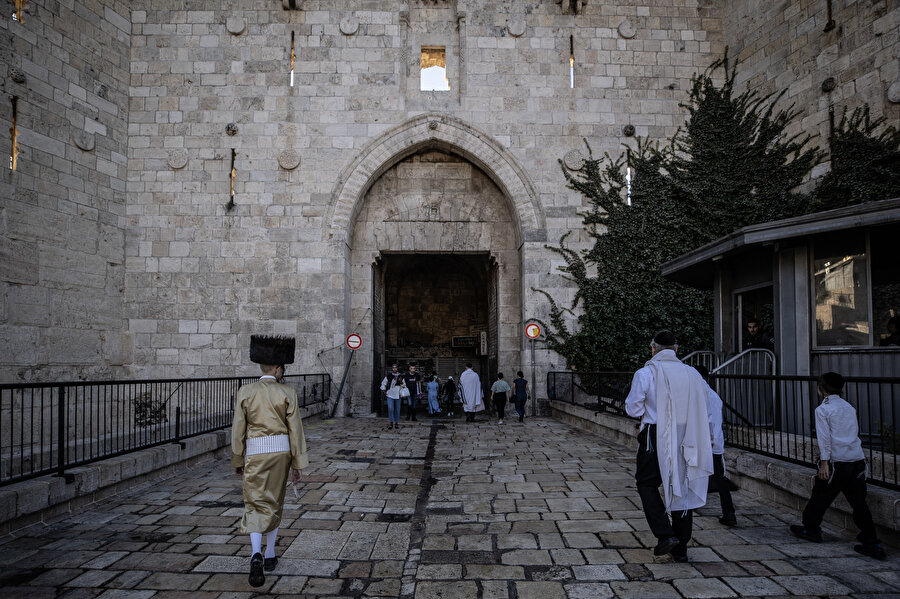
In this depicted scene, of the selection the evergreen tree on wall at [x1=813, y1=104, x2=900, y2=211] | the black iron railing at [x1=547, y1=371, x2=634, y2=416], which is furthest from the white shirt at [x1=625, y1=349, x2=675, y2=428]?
the evergreen tree on wall at [x1=813, y1=104, x2=900, y2=211]

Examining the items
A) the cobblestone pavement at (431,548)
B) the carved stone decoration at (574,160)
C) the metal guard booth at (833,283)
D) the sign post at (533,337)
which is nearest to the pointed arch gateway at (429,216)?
the sign post at (533,337)

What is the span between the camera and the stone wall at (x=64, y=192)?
1175 cm

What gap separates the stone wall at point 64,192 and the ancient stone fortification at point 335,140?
89mm

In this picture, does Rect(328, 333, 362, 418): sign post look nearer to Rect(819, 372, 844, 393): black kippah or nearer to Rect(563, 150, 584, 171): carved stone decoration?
Rect(563, 150, 584, 171): carved stone decoration

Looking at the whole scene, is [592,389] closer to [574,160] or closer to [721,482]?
[574,160]

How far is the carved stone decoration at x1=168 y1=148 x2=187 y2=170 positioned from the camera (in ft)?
48.5

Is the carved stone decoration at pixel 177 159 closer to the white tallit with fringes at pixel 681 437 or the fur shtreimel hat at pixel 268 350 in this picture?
the fur shtreimel hat at pixel 268 350

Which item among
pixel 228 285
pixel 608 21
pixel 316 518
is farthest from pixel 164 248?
pixel 608 21

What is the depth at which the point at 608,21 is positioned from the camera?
1550 cm

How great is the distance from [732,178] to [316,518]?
13707mm

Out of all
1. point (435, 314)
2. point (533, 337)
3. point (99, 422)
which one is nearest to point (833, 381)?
point (99, 422)

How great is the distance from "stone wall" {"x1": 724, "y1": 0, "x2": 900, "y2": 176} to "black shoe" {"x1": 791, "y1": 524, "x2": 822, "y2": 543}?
10.8m

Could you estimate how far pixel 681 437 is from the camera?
14.0 feet

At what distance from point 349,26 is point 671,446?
14412mm
